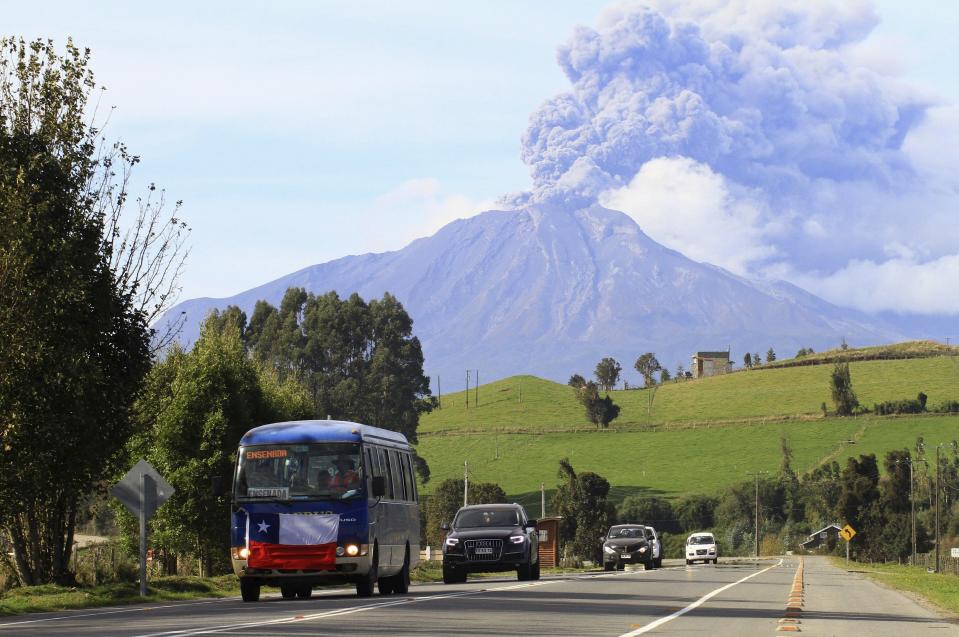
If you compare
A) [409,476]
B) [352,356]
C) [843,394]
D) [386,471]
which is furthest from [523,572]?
[843,394]

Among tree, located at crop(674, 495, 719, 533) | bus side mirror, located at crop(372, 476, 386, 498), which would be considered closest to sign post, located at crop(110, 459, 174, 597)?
bus side mirror, located at crop(372, 476, 386, 498)

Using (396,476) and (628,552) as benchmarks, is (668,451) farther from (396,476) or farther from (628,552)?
(396,476)

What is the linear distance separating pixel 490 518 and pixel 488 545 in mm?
1237

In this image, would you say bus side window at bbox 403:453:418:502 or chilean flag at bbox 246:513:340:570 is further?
bus side window at bbox 403:453:418:502

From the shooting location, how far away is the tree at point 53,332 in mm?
30109

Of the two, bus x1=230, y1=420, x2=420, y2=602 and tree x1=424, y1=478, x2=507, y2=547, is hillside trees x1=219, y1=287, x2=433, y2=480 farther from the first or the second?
bus x1=230, y1=420, x2=420, y2=602

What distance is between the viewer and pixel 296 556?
27.4 metres

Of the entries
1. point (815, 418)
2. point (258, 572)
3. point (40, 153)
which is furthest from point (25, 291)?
point (815, 418)

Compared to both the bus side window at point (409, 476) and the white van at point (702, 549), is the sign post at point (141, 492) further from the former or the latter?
the white van at point (702, 549)

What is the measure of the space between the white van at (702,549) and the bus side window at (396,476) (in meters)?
48.8

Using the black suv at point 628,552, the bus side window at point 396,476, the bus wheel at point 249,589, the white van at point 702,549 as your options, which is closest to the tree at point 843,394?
the white van at point 702,549

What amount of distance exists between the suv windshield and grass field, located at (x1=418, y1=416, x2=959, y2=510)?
10413cm

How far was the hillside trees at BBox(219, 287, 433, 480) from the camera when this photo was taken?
362 feet

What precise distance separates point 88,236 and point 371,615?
15373 mm
